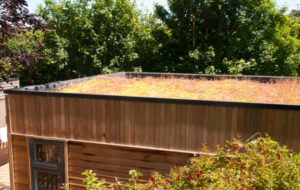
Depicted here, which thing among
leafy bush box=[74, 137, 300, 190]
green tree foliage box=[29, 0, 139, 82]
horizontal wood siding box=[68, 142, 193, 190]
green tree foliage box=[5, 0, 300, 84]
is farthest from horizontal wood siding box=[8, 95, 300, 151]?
green tree foliage box=[29, 0, 139, 82]

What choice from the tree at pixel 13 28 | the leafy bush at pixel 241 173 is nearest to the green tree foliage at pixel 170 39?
the tree at pixel 13 28

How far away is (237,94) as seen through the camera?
6.77m

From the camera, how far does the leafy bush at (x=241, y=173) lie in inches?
88.4

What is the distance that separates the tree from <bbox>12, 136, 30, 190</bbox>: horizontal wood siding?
1700 millimetres

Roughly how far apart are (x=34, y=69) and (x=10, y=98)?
1.25 meters

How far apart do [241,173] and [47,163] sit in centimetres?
479

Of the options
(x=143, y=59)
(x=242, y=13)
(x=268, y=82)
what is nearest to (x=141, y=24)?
(x=143, y=59)

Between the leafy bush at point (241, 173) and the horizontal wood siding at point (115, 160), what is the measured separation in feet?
9.47

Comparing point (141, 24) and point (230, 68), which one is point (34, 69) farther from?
point (141, 24)

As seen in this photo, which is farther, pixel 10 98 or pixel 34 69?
pixel 34 69

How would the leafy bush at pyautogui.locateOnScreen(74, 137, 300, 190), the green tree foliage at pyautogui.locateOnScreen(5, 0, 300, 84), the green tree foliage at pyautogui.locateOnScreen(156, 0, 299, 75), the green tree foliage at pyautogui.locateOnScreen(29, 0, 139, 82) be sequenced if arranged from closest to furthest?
the leafy bush at pyautogui.locateOnScreen(74, 137, 300, 190), the green tree foliage at pyautogui.locateOnScreen(156, 0, 299, 75), the green tree foliage at pyautogui.locateOnScreen(5, 0, 300, 84), the green tree foliage at pyautogui.locateOnScreen(29, 0, 139, 82)

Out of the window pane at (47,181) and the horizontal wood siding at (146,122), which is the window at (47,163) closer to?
the window pane at (47,181)

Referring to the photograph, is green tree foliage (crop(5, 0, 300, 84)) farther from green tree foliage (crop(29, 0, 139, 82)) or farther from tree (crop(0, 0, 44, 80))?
tree (crop(0, 0, 44, 80))

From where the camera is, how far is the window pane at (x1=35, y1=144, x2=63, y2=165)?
6.20m
